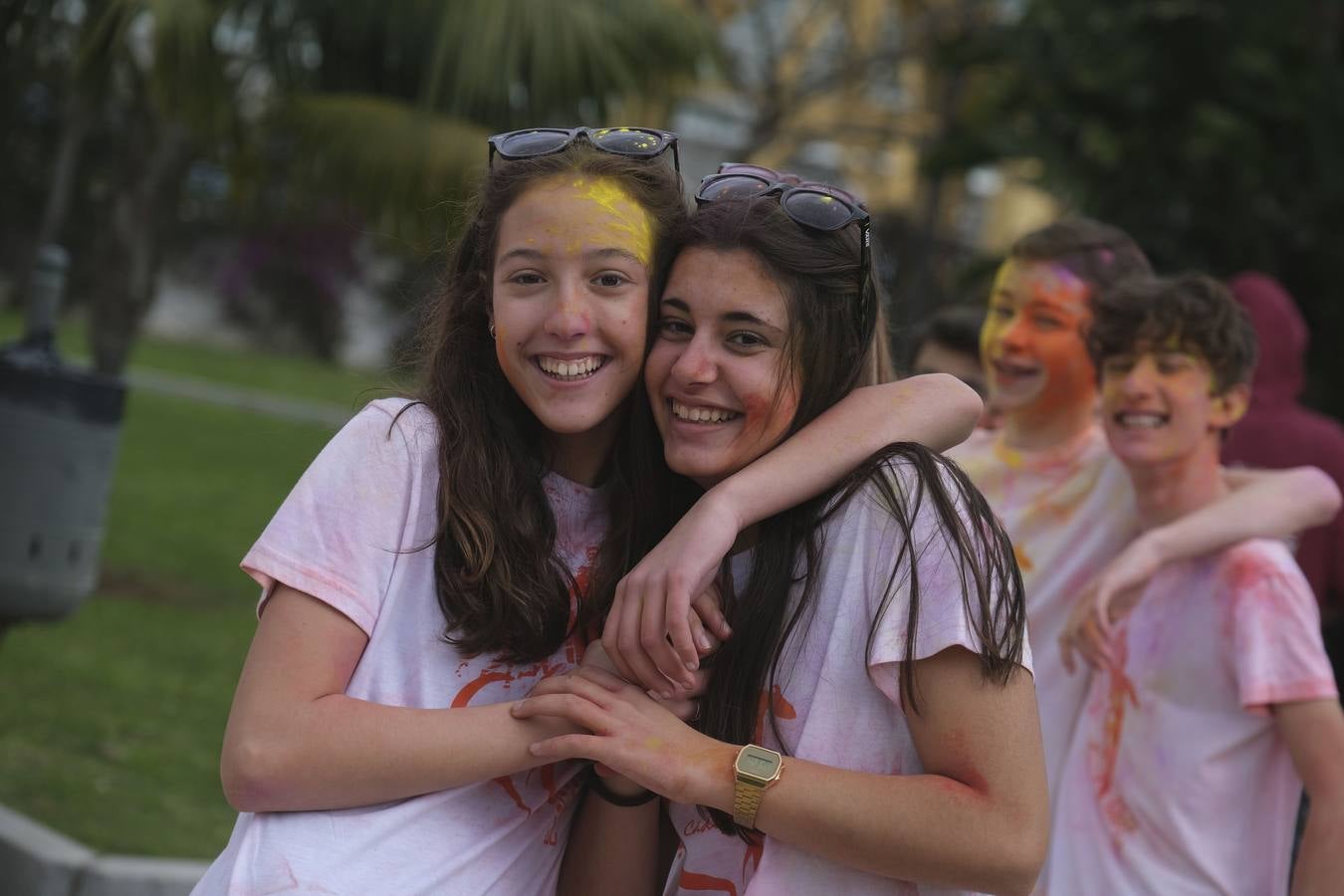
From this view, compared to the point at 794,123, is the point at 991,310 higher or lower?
lower

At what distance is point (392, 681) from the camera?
2.16m

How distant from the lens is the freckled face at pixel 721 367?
2229 millimetres

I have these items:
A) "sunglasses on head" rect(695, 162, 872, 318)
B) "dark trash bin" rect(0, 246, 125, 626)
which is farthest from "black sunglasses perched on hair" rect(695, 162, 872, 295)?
"dark trash bin" rect(0, 246, 125, 626)

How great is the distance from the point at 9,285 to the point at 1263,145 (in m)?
18.8

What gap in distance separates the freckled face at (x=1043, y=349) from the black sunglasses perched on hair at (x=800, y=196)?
4.27ft

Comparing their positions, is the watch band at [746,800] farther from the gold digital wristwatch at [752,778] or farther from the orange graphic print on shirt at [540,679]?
the orange graphic print on shirt at [540,679]

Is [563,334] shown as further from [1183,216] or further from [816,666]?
[1183,216]

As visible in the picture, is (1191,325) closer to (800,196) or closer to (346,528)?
(800,196)

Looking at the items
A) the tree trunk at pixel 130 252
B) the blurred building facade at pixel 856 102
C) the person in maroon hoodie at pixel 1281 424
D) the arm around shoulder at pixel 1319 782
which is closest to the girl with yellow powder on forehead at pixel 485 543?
the arm around shoulder at pixel 1319 782

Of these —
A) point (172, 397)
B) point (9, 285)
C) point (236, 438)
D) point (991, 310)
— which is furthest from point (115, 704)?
point (9, 285)

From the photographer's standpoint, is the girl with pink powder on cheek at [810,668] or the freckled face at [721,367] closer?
the girl with pink powder on cheek at [810,668]

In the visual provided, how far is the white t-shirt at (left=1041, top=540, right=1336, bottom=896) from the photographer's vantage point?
2.94 meters

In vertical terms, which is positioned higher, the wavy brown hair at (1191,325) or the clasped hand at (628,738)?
the wavy brown hair at (1191,325)

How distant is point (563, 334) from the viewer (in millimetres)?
2260
